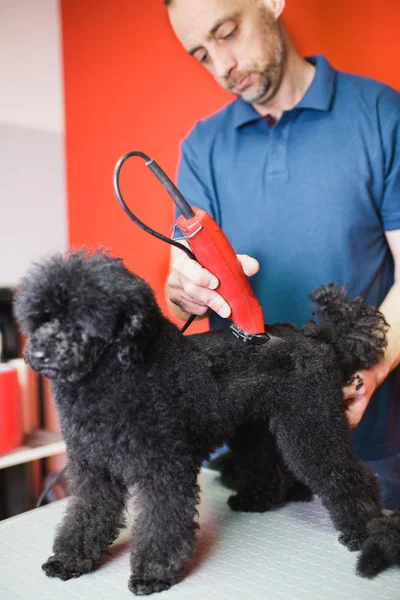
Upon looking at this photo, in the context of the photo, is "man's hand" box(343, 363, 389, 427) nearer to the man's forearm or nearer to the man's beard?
the man's forearm

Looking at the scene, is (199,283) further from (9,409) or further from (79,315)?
(9,409)

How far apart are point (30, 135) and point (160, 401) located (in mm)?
1675

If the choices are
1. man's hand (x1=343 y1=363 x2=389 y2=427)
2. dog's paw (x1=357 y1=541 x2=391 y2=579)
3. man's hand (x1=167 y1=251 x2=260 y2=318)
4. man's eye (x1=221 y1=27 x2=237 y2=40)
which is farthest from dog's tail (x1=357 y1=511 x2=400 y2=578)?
man's eye (x1=221 y1=27 x2=237 y2=40)

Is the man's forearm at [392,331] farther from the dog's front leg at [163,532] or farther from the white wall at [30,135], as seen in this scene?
the white wall at [30,135]

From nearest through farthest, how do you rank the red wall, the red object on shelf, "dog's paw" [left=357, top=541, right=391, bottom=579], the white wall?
"dog's paw" [left=357, top=541, right=391, bottom=579] → the red wall → the red object on shelf → the white wall

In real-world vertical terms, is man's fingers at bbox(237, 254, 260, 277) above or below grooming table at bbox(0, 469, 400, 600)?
above

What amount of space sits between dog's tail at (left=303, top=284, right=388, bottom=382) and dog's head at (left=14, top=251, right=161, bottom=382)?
0.32 m

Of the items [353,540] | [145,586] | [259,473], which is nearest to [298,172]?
[259,473]

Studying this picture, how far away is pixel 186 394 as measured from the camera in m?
0.75

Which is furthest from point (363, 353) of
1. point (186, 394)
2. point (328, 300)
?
point (186, 394)

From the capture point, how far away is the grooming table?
2.48 ft

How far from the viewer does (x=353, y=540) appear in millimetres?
849

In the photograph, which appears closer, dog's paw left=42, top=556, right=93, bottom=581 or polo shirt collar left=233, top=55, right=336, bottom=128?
dog's paw left=42, top=556, right=93, bottom=581

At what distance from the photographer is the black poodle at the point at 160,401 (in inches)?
27.3
